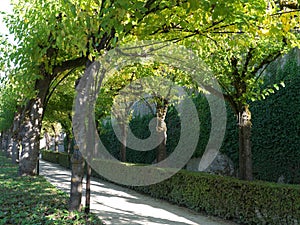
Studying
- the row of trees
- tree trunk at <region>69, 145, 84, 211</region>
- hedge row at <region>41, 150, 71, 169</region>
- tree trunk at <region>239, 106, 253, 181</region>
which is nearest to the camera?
the row of trees

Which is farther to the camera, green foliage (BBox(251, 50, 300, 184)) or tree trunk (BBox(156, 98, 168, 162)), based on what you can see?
tree trunk (BBox(156, 98, 168, 162))

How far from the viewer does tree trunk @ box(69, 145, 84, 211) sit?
5.50m

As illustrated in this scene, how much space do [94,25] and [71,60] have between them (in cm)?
521

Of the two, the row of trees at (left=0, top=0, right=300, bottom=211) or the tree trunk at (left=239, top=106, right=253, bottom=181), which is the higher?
the row of trees at (left=0, top=0, right=300, bottom=211)

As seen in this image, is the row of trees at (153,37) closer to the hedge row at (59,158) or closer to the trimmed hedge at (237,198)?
the trimmed hedge at (237,198)

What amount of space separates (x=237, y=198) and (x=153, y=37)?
4241 mm

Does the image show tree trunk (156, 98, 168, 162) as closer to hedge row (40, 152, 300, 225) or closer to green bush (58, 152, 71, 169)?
hedge row (40, 152, 300, 225)

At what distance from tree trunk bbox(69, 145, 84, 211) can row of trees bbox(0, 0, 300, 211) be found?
1.76 metres

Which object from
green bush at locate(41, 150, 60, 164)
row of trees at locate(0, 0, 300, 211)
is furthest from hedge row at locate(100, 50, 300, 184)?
green bush at locate(41, 150, 60, 164)

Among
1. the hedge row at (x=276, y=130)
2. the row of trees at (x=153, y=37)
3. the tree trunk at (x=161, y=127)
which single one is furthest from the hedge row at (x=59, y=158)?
the hedge row at (x=276, y=130)

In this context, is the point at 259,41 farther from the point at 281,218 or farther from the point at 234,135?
the point at 234,135

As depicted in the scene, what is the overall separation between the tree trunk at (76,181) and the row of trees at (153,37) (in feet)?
5.77

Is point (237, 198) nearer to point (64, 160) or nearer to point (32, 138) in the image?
point (32, 138)

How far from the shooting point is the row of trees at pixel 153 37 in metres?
4.51
